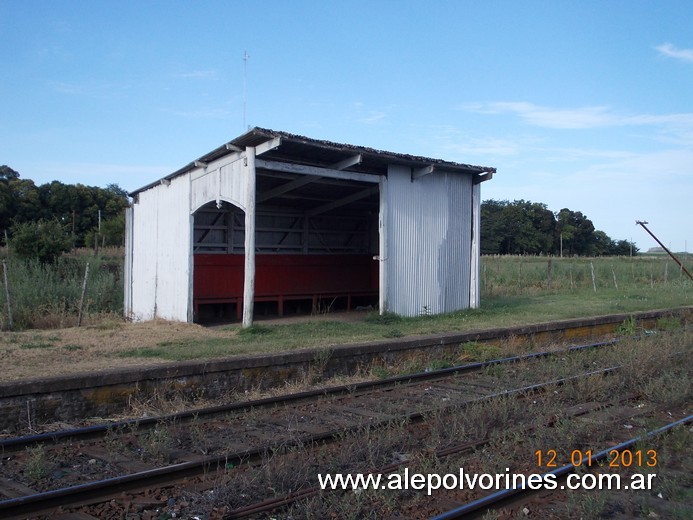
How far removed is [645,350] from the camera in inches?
444

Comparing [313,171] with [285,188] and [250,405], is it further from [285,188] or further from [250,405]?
[250,405]

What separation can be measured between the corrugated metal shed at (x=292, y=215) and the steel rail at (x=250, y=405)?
4754 mm

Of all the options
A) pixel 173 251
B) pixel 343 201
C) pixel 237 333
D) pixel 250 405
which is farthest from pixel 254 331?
pixel 343 201

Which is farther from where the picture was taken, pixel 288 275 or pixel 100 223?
pixel 100 223

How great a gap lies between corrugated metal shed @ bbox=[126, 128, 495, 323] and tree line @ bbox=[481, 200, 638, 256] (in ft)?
137

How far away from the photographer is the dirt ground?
9.52 metres

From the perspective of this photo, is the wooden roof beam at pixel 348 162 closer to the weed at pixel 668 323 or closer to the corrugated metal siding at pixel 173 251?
the corrugated metal siding at pixel 173 251

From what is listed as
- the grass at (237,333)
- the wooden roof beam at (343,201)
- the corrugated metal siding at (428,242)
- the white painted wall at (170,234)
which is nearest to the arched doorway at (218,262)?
the white painted wall at (170,234)

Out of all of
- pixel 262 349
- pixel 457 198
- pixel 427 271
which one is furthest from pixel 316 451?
pixel 457 198

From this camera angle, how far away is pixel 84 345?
11758 millimetres

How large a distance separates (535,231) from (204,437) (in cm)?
6008

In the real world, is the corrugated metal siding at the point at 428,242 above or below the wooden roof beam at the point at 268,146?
below

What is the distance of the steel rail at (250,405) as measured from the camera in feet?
22.6

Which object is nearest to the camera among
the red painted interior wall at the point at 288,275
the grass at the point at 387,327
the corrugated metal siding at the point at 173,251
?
the grass at the point at 387,327
